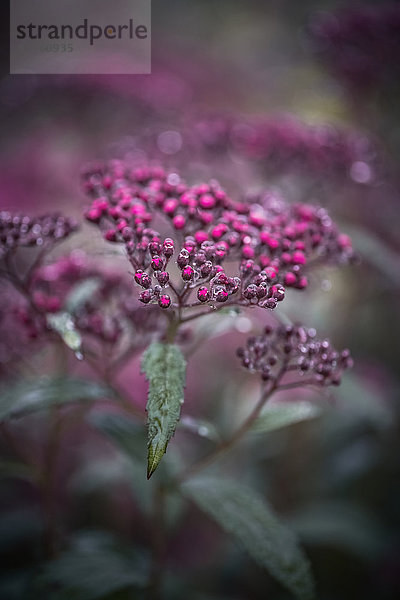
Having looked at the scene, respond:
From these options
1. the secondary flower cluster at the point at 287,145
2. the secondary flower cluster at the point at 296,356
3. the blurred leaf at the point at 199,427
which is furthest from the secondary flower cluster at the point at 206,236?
the secondary flower cluster at the point at 287,145

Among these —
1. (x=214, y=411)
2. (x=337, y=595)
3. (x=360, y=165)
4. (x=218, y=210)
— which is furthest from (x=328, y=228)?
(x=337, y=595)

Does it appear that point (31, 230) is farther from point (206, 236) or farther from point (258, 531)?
point (258, 531)

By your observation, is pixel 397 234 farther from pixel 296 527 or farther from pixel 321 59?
pixel 296 527

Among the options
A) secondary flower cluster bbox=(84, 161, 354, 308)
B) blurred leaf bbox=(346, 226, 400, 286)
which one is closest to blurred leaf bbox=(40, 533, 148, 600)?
secondary flower cluster bbox=(84, 161, 354, 308)

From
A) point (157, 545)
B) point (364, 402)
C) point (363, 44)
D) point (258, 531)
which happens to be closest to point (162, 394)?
point (258, 531)

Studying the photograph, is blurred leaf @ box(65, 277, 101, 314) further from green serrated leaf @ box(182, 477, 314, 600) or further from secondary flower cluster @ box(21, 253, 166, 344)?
green serrated leaf @ box(182, 477, 314, 600)

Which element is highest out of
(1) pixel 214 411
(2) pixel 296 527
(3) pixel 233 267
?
(3) pixel 233 267

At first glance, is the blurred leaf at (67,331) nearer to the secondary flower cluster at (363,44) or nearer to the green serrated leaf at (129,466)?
the green serrated leaf at (129,466)
